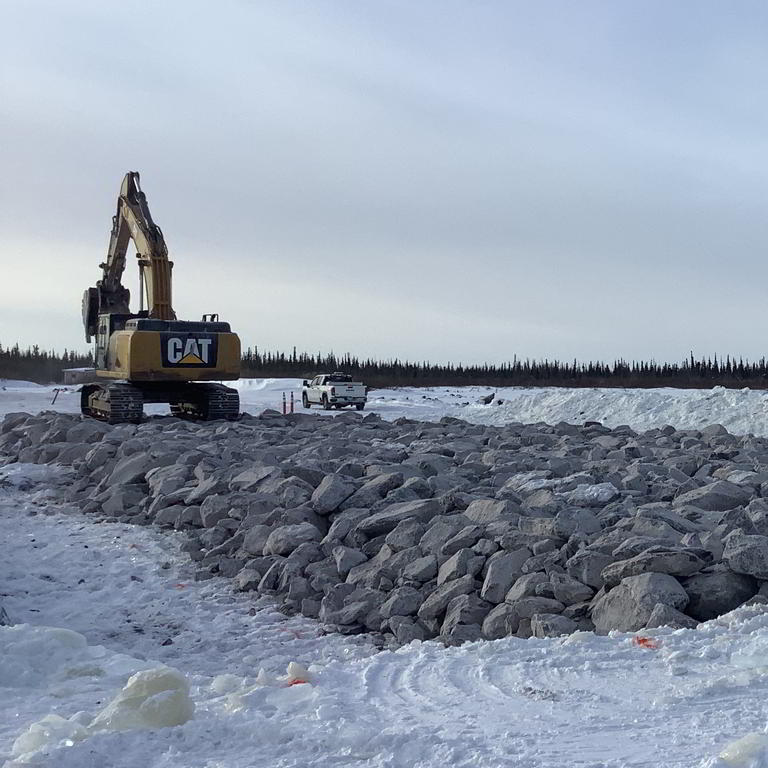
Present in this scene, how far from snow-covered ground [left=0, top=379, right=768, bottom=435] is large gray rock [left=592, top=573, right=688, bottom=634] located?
1471cm

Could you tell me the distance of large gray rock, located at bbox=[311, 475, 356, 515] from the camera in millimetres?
8406

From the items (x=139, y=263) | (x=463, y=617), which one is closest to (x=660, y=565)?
(x=463, y=617)

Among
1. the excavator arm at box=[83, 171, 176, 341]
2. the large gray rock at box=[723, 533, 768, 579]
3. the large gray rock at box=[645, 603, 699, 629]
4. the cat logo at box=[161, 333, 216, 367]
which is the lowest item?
the large gray rock at box=[645, 603, 699, 629]

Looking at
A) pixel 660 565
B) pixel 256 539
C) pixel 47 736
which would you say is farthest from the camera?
pixel 256 539

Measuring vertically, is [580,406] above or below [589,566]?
above

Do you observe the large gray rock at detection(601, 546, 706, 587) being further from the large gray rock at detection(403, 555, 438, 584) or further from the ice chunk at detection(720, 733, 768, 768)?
the ice chunk at detection(720, 733, 768, 768)

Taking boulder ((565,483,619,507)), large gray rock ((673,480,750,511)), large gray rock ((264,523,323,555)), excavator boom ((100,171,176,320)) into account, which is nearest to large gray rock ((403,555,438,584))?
large gray rock ((264,523,323,555))

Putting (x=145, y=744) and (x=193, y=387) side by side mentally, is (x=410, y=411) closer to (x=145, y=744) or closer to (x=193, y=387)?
(x=193, y=387)

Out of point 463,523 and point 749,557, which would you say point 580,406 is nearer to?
point 463,523

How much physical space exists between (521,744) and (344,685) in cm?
111

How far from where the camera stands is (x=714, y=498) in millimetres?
7836

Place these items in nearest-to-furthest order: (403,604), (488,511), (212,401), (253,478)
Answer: (403,604), (488,511), (253,478), (212,401)

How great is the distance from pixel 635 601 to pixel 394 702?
177cm

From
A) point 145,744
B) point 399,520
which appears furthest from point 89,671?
point 399,520
